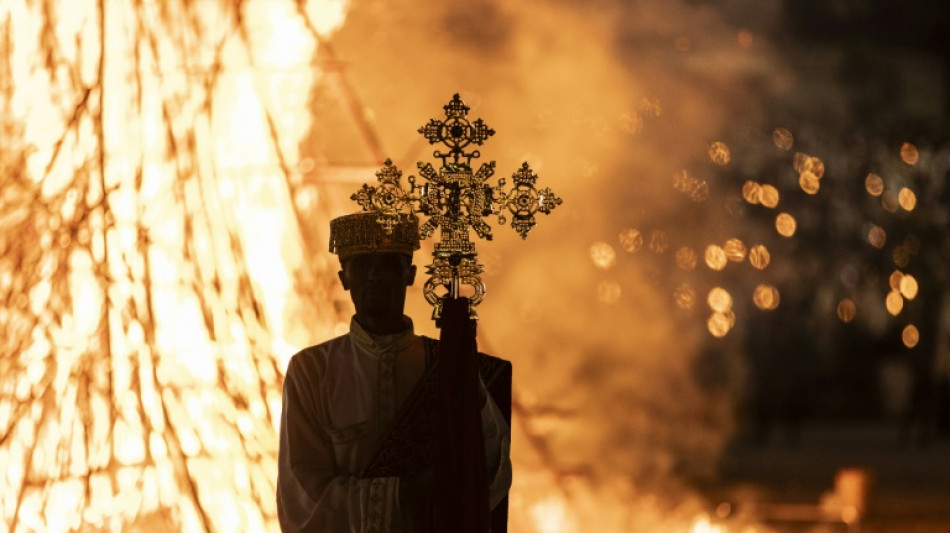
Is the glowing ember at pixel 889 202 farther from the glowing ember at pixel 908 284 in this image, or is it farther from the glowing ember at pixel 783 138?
the glowing ember at pixel 783 138

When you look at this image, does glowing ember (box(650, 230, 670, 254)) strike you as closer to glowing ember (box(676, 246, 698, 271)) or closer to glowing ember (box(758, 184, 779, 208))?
glowing ember (box(676, 246, 698, 271))

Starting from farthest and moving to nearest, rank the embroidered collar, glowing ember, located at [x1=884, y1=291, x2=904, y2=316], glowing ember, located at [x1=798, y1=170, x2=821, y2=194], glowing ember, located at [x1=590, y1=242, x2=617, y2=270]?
glowing ember, located at [x1=884, y1=291, x2=904, y2=316] → glowing ember, located at [x1=798, y1=170, x2=821, y2=194] → glowing ember, located at [x1=590, y1=242, x2=617, y2=270] → the embroidered collar

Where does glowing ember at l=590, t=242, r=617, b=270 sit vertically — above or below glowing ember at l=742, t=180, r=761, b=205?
below

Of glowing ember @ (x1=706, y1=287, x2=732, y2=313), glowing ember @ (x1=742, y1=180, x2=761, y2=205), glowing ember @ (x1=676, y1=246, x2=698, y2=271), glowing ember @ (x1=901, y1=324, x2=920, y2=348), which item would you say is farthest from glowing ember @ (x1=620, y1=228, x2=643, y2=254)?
glowing ember @ (x1=901, y1=324, x2=920, y2=348)

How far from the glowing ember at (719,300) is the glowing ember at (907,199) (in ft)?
8.18

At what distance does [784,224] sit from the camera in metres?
16.4

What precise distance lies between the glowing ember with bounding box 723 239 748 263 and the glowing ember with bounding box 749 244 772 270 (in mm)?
192

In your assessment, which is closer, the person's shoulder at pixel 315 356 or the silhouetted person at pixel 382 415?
the silhouetted person at pixel 382 415

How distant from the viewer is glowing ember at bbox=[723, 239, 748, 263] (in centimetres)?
1603

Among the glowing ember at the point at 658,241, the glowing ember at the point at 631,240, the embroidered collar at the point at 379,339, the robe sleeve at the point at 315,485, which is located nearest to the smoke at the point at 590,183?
the glowing ember at the point at 658,241

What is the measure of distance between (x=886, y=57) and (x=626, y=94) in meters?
9.49

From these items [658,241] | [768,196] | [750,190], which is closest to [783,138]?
[768,196]

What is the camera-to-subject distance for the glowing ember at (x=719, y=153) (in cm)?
1431

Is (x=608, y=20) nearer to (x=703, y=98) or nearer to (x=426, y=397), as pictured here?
(x=703, y=98)
